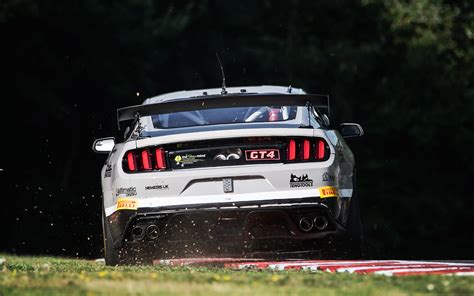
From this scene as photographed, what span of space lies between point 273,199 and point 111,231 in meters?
1.33

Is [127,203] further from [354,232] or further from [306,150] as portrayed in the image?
→ [354,232]

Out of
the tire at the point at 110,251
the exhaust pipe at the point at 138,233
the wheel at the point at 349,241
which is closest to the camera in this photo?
the exhaust pipe at the point at 138,233

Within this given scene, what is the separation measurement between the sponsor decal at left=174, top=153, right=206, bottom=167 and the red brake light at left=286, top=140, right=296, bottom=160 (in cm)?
62

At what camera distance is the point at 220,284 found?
7344mm

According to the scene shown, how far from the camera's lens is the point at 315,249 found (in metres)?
10.1

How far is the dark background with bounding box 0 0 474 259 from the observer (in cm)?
2705

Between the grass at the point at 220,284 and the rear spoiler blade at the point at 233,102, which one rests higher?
the rear spoiler blade at the point at 233,102

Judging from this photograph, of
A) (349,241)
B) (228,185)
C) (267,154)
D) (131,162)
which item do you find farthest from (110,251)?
(349,241)

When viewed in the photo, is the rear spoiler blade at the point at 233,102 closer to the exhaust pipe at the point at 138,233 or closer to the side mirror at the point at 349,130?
the exhaust pipe at the point at 138,233

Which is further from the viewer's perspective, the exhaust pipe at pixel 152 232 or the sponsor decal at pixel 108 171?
the sponsor decal at pixel 108 171

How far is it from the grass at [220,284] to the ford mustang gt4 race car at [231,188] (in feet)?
4.24

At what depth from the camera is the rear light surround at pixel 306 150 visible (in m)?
9.74

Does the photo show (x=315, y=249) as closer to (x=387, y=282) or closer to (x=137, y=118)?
(x=137, y=118)

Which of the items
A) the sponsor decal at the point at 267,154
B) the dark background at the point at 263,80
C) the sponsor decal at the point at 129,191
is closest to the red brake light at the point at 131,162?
the sponsor decal at the point at 129,191
